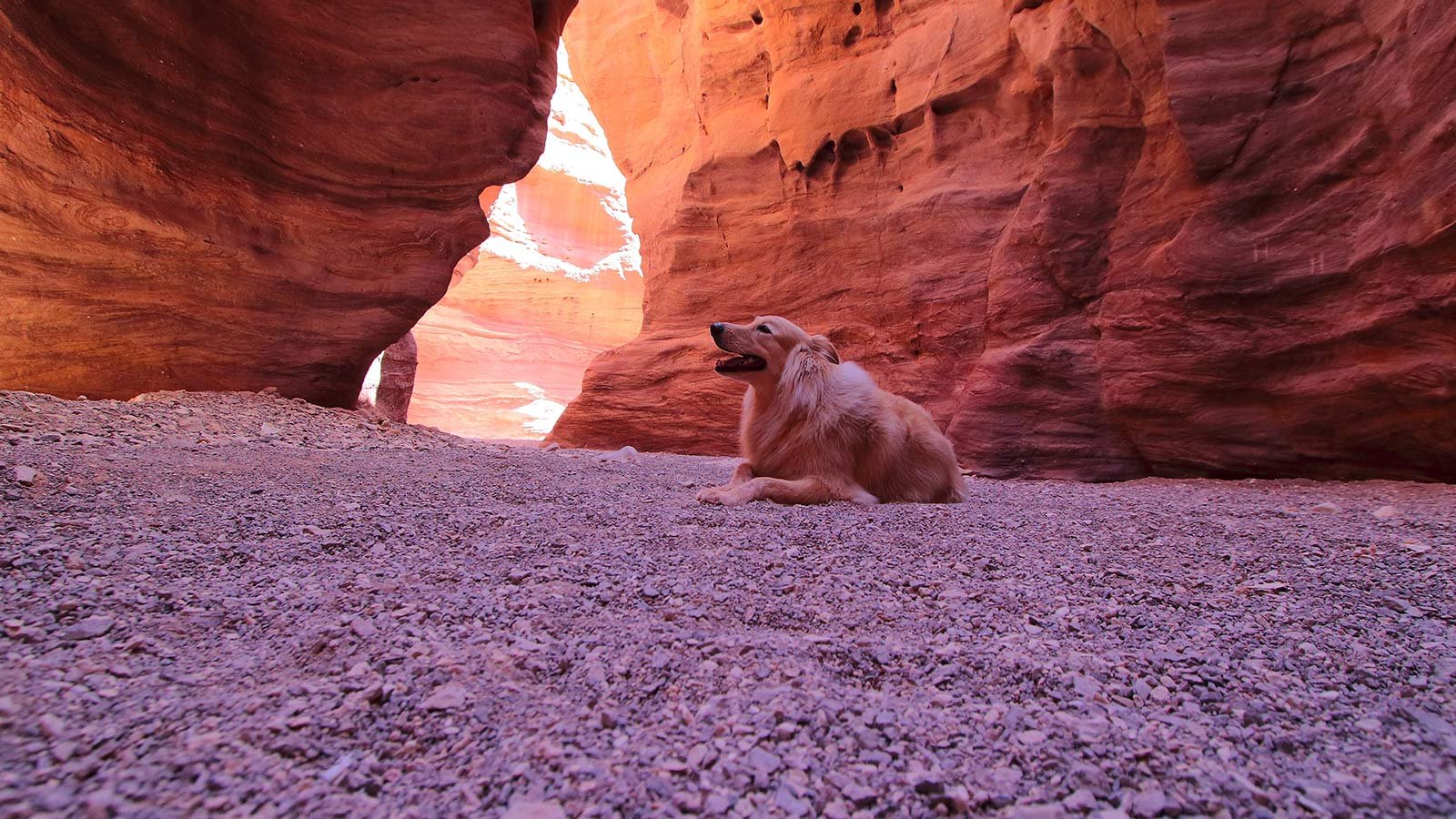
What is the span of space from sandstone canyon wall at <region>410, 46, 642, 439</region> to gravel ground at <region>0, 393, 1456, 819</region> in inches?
894

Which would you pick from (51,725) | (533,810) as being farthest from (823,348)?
(51,725)

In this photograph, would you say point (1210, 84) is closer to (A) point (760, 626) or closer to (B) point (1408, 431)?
(B) point (1408, 431)

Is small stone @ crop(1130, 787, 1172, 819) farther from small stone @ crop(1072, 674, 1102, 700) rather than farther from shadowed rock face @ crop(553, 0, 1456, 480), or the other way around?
shadowed rock face @ crop(553, 0, 1456, 480)

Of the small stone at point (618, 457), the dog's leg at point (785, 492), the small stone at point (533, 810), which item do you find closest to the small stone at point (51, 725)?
the small stone at point (533, 810)

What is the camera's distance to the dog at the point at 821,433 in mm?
3244

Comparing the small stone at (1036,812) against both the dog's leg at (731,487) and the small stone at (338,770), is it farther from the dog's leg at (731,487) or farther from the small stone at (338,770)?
the dog's leg at (731,487)

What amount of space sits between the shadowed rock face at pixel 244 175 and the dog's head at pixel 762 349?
14.4 feet

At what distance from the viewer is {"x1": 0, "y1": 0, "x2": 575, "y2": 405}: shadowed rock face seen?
14.3ft

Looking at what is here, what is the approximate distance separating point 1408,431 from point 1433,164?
5.74ft

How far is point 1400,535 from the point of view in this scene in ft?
7.84

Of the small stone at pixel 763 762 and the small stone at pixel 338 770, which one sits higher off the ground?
the small stone at pixel 763 762

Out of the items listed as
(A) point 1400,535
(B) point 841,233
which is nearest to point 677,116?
(B) point 841,233

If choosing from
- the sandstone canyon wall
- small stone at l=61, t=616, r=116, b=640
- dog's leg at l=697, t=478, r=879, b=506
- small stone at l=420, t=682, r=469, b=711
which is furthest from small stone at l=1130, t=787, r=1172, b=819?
the sandstone canyon wall

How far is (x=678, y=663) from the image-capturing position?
117cm
